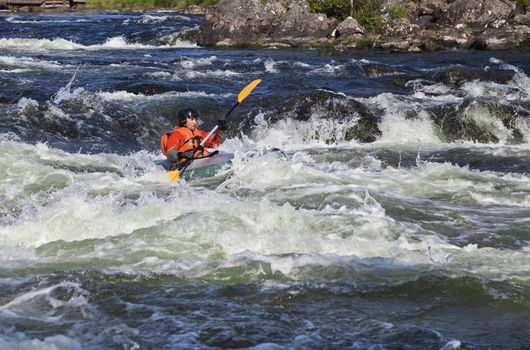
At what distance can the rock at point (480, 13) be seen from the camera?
27.0 metres

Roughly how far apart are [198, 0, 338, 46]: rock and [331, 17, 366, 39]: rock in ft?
1.67

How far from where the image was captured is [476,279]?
20.4 ft

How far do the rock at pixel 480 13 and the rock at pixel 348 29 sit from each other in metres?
3.34

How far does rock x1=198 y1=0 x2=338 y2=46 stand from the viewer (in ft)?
88.1

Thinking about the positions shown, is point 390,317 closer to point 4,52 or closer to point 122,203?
point 122,203

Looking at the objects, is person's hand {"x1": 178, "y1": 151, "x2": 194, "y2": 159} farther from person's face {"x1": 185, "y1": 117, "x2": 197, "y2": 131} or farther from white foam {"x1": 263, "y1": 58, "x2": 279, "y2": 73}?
white foam {"x1": 263, "y1": 58, "x2": 279, "y2": 73}

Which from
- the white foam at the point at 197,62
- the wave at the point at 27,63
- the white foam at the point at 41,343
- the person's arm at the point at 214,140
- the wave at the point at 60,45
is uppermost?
the white foam at the point at 41,343

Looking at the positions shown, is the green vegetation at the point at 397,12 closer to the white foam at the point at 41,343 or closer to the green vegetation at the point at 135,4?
the white foam at the point at 41,343

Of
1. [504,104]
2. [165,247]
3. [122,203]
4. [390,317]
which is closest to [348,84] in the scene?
[504,104]

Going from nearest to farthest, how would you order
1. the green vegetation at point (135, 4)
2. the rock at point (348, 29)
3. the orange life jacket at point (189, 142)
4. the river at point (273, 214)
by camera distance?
the river at point (273, 214), the orange life jacket at point (189, 142), the rock at point (348, 29), the green vegetation at point (135, 4)

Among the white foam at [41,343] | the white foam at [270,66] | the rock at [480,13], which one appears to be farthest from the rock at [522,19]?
the white foam at [41,343]

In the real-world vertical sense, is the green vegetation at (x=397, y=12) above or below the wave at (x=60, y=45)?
above

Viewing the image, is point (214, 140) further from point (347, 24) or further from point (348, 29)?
point (347, 24)

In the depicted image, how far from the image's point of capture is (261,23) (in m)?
27.3
